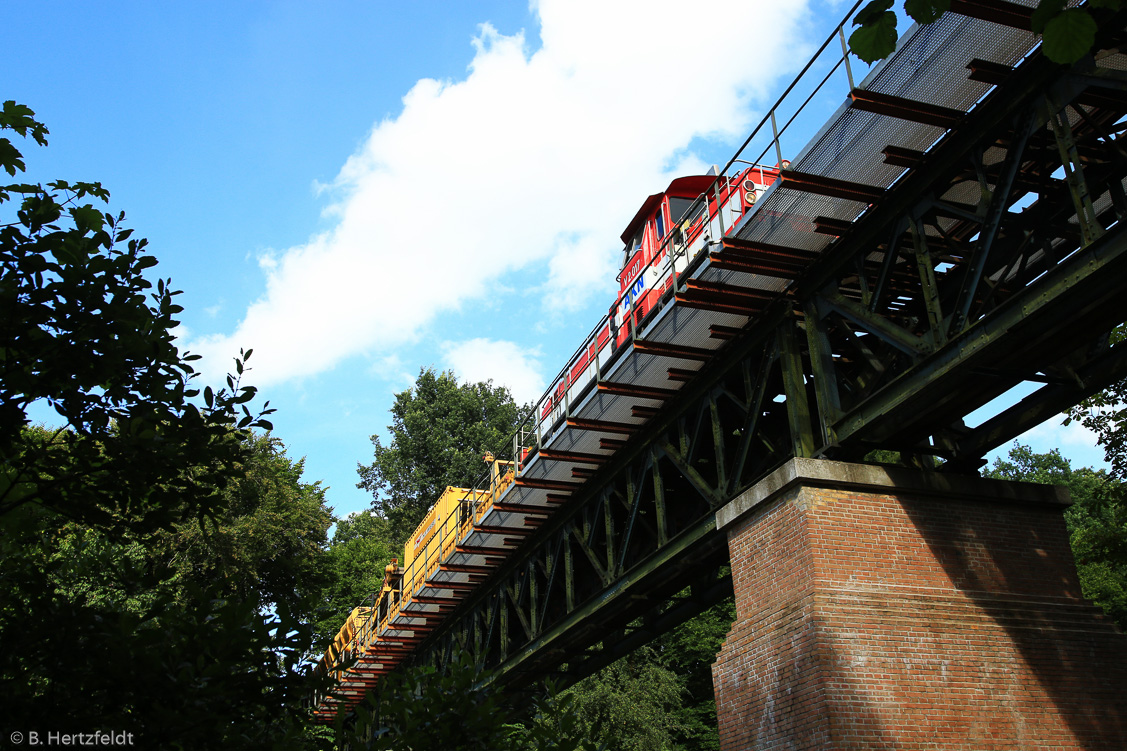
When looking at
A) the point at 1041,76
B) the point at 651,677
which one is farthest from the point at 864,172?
the point at 651,677

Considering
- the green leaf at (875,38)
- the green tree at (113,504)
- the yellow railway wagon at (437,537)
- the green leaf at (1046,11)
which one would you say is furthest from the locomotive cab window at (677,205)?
the green leaf at (1046,11)

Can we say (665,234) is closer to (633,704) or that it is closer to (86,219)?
(86,219)

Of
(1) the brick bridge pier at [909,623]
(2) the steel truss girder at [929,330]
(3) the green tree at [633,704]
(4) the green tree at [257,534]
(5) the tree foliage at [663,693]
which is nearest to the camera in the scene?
→ (2) the steel truss girder at [929,330]

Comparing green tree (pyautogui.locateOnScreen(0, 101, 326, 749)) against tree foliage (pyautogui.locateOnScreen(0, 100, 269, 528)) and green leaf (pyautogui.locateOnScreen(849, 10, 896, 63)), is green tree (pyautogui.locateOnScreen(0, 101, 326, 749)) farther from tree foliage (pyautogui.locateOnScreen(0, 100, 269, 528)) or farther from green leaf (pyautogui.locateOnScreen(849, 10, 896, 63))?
green leaf (pyautogui.locateOnScreen(849, 10, 896, 63))

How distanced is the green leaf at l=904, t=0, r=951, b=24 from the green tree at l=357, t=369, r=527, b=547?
49731 millimetres

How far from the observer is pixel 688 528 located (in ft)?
45.8

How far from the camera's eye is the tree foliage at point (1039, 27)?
12.6 ft

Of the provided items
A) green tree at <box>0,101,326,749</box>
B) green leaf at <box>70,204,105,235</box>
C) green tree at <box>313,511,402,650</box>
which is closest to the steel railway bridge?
green tree at <box>0,101,326,749</box>

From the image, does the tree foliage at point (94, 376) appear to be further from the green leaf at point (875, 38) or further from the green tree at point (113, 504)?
the green leaf at point (875, 38)

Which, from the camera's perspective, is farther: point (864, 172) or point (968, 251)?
point (968, 251)

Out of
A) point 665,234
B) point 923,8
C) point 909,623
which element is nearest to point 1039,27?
point 923,8

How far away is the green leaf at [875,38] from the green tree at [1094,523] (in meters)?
11.2

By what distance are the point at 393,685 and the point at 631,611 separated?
11088 mm

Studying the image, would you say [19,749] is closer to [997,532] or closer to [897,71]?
[897,71]
